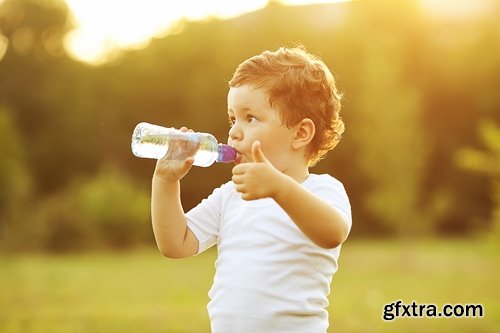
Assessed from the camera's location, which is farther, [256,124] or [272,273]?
[256,124]

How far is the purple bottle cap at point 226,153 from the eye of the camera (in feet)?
9.05

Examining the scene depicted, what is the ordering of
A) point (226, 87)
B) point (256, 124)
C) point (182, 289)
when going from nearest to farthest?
1. point (256, 124)
2. point (182, 289)
3. point (226, 87)

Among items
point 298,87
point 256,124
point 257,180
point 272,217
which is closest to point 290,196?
point 257,180

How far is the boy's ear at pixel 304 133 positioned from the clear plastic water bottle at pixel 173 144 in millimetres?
258

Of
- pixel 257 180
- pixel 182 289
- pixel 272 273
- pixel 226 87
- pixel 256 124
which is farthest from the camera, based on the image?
pixel 226 87

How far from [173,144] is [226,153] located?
0.71 ft

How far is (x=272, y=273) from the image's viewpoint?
2725 mm

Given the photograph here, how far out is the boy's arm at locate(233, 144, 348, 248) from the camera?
96.7 inches

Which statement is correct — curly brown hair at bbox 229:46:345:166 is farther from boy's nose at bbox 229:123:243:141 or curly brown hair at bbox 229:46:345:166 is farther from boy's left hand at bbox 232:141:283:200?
boy's left hand at bbox 232:141:283:200

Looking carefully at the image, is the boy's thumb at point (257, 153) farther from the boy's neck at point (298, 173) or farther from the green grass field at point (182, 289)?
the green grass field at point (182, 289)

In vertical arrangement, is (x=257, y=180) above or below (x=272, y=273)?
above

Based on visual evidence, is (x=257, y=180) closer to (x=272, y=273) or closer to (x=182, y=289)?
(x=272, y=273)

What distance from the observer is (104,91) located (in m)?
28.0

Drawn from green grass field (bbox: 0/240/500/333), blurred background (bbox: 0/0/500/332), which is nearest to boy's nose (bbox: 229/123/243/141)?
green grass field (bbox: 0/240/500/333)
